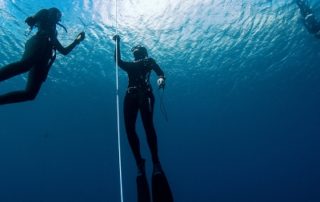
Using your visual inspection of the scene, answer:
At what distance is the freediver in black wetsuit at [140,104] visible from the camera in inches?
231

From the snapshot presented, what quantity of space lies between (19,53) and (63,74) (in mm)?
4013

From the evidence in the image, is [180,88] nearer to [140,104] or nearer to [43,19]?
[140,104]

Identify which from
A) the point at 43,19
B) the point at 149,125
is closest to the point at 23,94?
the point at 43,19

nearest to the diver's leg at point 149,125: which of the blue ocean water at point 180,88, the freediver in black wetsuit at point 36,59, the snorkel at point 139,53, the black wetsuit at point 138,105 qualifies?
the black wetsuit at point 138,105

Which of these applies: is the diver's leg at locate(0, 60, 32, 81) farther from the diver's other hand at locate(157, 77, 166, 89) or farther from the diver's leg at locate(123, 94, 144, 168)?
the diver's other hand at locate(157, 77, 166, 89)

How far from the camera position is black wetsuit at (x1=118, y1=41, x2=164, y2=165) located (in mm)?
5891

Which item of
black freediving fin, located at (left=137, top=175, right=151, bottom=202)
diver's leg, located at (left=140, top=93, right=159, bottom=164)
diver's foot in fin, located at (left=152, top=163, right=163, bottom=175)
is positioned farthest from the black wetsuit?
black freediving fin, located at (left=137, top=175, right=151, bottom=202)

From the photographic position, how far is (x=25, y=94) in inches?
182

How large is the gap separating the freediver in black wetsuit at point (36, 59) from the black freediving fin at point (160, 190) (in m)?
2.35

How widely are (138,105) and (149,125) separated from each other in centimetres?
48

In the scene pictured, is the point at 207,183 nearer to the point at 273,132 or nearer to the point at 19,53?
the point at 273,132

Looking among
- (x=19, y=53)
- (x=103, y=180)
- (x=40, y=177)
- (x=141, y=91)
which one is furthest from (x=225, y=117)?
(x=40, y=177)

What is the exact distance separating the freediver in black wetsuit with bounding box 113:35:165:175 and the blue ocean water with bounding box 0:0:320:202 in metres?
10.0

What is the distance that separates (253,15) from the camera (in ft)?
62.7
